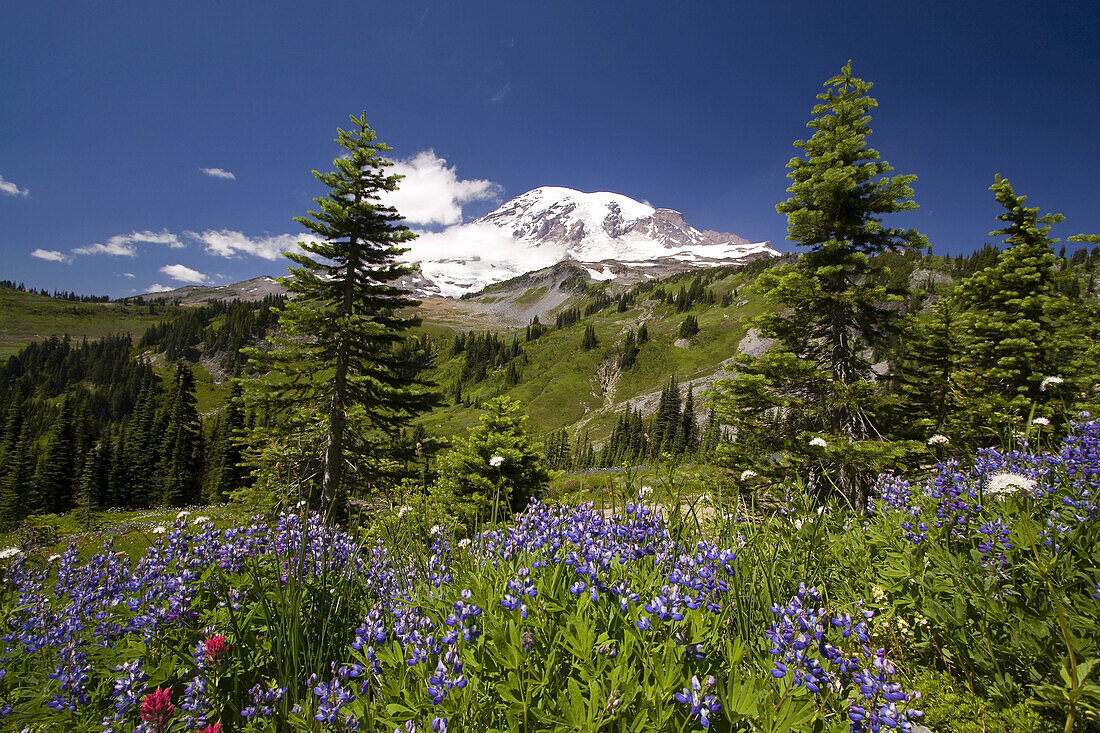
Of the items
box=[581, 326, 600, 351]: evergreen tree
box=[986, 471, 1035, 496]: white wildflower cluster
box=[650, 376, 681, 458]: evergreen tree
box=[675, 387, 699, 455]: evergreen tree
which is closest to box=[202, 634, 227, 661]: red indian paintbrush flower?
box=[650, 376, 681, 458]: evergreen tree

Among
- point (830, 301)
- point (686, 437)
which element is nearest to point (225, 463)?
point (686, 437)

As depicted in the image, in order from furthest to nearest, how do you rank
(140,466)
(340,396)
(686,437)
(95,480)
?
(140,466) → (95,480) → (340,396) → (686,437)

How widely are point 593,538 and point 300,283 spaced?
16.5 m

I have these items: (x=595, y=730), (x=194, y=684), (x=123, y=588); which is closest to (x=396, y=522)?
(x=123, y=588)

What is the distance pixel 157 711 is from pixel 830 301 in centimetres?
1564

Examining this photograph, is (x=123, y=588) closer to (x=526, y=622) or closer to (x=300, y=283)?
(x=526, y=622)

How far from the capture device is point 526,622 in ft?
6.82

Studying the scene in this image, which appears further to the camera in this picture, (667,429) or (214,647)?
(667,429)

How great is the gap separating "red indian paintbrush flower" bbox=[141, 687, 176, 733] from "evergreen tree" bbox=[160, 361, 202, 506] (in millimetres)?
70692

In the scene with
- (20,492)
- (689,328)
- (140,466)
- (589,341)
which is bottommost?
(20,492)

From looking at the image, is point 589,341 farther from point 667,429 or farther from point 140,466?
point 667,429

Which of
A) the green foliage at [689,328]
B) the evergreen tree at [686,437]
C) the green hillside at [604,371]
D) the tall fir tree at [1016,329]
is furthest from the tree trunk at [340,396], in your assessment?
the green foliage at [689,328]

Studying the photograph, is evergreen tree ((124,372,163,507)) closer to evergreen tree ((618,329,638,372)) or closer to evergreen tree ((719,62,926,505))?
evergreen tree ((719,62,926,505))

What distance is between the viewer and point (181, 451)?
2275 inches
